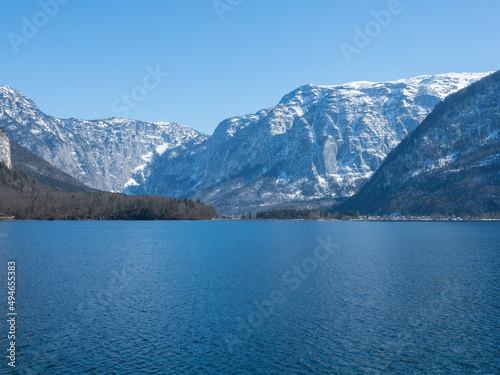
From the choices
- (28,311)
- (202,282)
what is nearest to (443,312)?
(202,282)

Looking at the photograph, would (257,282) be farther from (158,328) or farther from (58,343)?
(58,343)

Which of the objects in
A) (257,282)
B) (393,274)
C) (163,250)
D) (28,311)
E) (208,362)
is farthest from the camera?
(163,250)

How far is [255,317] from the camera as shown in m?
56.9

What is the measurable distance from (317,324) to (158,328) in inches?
775

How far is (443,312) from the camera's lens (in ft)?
193

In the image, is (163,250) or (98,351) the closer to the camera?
(98,351)

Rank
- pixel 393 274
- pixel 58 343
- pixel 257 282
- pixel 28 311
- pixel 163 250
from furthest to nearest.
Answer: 1. pixel 163 250
2. pixel 393 274
3. pixel 257 282
4. pixel 28 311
5. pixel 58 343

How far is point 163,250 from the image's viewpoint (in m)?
133

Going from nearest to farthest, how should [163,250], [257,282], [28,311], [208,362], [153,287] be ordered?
1. [208,362]
2. [28,311]
3. [153,287]
4. [257,282]
5. [163,250]

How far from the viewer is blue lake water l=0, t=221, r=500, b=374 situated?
42188 mm

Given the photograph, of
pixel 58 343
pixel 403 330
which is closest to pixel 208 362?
pixel 58 343

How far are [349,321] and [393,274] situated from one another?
36.8 meters

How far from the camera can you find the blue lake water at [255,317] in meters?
42.2

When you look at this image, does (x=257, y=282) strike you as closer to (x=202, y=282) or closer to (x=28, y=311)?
(x=202, y=282)
